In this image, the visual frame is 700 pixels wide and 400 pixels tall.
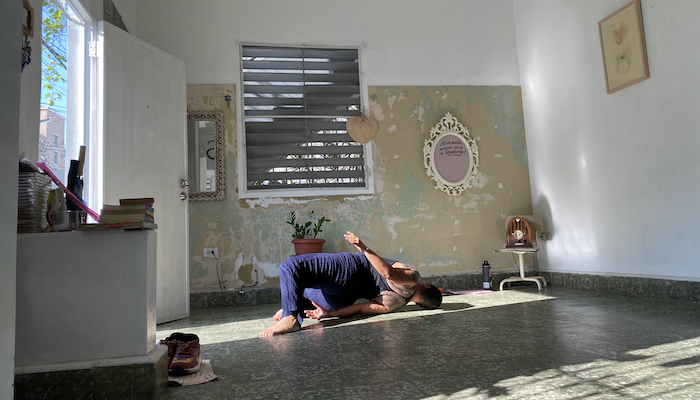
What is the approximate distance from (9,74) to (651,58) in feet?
16.6

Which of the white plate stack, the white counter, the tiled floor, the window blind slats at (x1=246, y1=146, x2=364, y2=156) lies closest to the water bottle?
the tiled floor

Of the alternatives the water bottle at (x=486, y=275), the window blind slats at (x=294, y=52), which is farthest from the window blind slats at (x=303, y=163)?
the water bottle at (x=486, y=275)

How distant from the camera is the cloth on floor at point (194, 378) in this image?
223 centimetres

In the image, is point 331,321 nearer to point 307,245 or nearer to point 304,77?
point 307,245

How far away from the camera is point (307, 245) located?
549 cm

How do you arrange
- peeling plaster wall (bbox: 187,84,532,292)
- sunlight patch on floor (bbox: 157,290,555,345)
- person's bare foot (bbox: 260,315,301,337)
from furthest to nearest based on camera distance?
peeling plaster wall (bbox: 187,84,532,292), sunlight patch on floor (bbox: 157,290,555,345), person's bare foot (bbox: 260,315,301,337)

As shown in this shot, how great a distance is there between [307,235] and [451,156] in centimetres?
228

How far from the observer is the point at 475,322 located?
3.59m

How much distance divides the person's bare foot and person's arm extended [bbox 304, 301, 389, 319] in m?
0.55

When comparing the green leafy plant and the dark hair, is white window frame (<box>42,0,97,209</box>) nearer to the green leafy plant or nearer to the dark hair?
the green leafy plant

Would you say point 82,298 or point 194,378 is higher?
point 82,298

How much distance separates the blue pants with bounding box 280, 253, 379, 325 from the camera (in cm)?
379

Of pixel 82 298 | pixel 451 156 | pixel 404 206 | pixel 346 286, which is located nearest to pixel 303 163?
pixel 404 206

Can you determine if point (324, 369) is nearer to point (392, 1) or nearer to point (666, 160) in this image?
point (666, 160)
